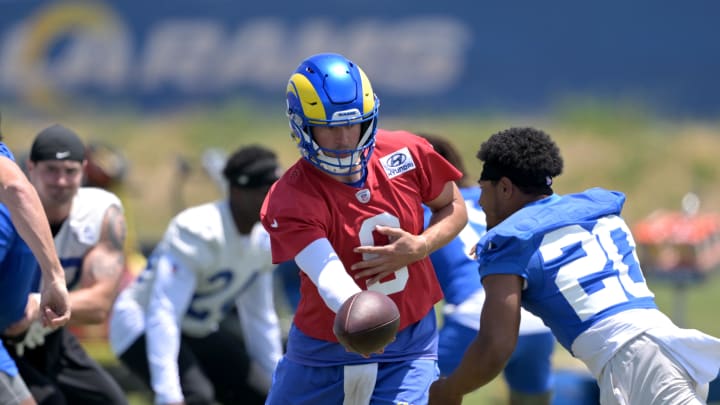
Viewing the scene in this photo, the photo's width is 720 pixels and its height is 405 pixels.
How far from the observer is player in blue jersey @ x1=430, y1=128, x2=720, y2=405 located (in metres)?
3.90

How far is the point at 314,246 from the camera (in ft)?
12.5

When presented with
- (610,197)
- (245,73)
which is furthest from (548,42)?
(610,197)

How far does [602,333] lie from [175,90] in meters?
23.1

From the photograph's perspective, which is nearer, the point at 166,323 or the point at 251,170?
the point at 166,323

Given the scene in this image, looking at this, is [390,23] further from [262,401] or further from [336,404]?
[336,404]

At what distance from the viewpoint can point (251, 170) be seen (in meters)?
5.84

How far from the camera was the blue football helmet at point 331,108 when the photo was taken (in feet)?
12.8

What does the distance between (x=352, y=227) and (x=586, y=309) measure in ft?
2.89

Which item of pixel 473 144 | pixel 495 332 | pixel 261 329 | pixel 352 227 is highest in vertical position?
pixel 352 227

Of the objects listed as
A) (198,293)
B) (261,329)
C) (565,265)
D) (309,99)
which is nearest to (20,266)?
(198,293)

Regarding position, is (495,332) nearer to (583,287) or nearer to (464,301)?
(583,287)

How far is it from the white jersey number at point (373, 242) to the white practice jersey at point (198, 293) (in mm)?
1900

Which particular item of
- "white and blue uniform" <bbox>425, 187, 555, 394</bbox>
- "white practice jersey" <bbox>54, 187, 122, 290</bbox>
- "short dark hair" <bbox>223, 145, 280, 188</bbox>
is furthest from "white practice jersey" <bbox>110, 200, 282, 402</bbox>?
"white and blue uniform" <bbox>425, 187, 555, 394</bbox>

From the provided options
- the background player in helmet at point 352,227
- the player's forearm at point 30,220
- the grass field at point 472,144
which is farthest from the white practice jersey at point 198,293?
the grass field at point 472,144
